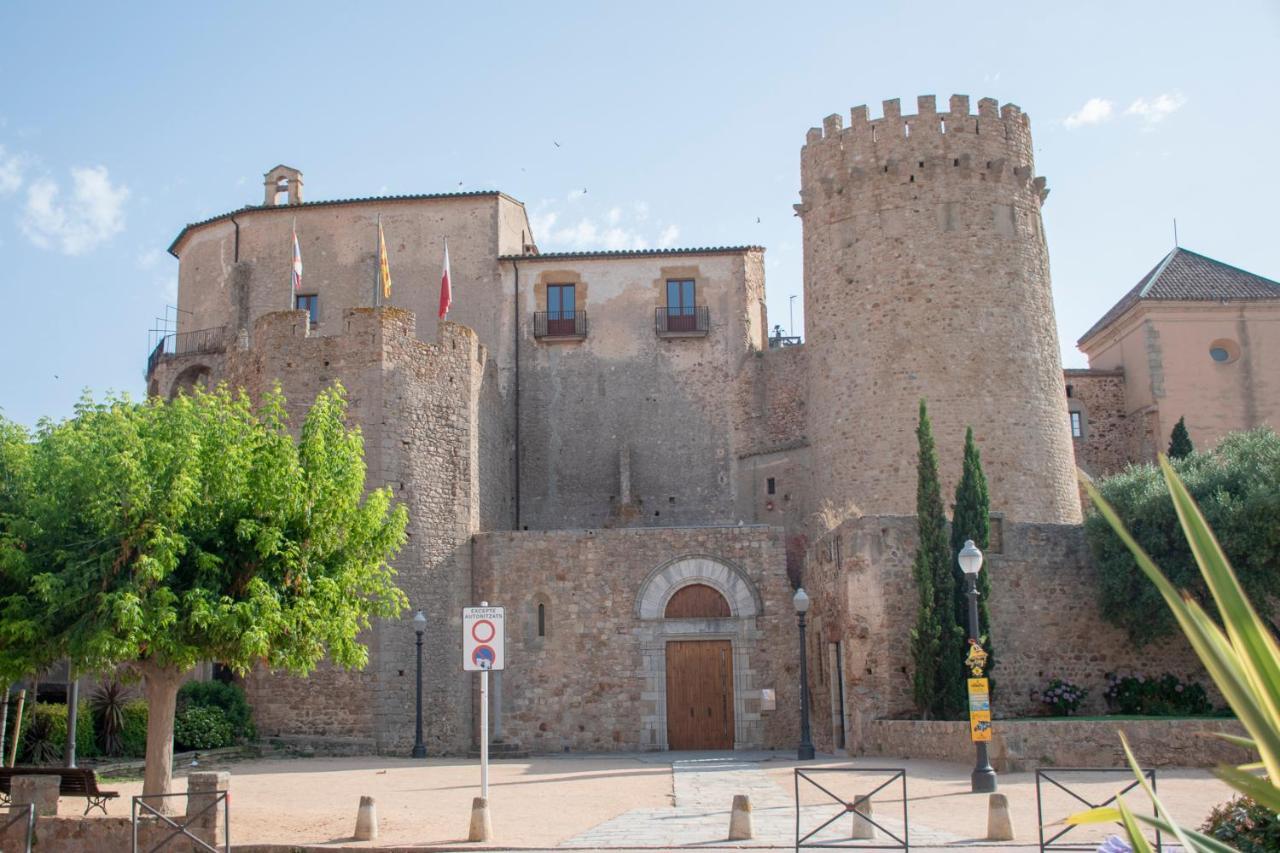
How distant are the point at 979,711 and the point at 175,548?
1031 cm

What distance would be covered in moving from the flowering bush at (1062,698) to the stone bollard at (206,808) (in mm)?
15583

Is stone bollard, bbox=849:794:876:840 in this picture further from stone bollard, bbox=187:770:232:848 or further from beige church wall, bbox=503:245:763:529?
beige church wall, bbox=503:245:763:529

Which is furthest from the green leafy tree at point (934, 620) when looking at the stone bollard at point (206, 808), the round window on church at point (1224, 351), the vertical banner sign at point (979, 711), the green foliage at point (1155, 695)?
the round window on church at point (1224, 351)

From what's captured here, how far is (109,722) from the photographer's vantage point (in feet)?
75.8

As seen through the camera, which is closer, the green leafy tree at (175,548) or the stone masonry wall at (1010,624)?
the green leafy tree at (175,548)

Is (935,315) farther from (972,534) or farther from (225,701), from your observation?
(225,701)

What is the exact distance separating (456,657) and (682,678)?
4725 millimetres

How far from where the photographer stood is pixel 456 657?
26.7 m

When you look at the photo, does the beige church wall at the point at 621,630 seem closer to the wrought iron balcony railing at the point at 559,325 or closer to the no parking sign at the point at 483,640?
the wrought iron balcony railing at the point at 559,325

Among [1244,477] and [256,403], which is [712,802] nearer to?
[1244,477]

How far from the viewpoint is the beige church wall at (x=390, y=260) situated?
3528 centimetres

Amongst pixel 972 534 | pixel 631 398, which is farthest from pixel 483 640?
pixel 631 398

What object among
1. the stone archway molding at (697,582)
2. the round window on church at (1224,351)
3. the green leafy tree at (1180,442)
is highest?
the round window on church at (1224,351)

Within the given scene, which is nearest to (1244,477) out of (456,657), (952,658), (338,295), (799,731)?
(952,658)
